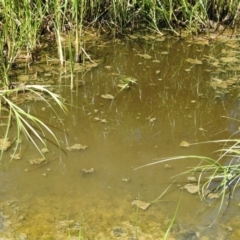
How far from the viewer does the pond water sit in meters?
1.64

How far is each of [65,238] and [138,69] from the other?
4.94ft

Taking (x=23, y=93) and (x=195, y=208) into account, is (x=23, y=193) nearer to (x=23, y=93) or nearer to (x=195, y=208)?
(x=195, y=208)

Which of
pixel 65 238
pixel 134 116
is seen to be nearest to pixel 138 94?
pixel 134 116

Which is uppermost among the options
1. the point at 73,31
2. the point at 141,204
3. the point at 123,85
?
the point at 73,31

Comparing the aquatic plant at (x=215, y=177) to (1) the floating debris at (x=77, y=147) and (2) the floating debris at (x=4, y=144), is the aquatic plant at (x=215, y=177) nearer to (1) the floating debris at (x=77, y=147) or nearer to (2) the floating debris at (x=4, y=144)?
(1) the floating debris at (x=77, y=147)

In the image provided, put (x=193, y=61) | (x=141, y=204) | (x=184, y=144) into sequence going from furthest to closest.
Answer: (x=193, y=61) < (x=184, y=144) < (x=141, y=204)

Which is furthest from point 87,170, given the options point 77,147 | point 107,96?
point 107,96

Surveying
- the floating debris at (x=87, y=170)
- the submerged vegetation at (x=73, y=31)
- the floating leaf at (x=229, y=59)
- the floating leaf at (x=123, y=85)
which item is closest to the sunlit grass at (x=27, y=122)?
→ the submerged vegetation at (x=73, y=31)

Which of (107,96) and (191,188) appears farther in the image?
(107,96)

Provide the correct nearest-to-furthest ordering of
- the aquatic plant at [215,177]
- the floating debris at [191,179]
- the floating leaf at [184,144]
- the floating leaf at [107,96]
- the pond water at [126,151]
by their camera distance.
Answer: the pond water at [126,151] < the aquatic plant at [215,177] < the floating debris at [191,179] < the floating leaf at [184,144] < the floating leaf at [107,96]

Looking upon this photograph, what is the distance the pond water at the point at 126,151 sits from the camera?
1.64m

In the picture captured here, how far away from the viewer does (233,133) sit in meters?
2.20

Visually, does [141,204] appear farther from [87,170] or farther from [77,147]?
[77,147]

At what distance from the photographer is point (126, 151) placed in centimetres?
204
